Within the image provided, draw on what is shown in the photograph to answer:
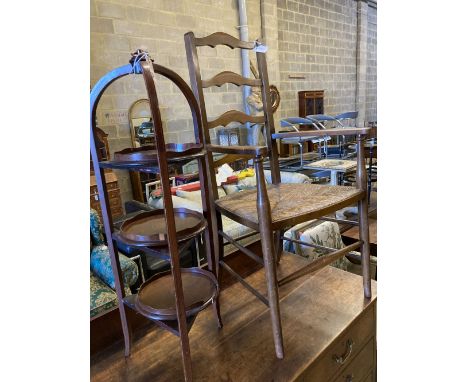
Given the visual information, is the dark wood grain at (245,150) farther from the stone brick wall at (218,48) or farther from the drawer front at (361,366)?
the stone brick wall at (218,48)

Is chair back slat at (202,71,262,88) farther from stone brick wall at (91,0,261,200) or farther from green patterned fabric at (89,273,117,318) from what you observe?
stone brick wall at (91,0,261,200)

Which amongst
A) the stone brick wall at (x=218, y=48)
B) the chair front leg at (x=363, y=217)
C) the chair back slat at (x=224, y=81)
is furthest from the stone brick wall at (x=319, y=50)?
the chair front leg at (x=363, y=217)

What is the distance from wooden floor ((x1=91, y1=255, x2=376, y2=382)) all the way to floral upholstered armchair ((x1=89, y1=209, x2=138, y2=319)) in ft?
1.11

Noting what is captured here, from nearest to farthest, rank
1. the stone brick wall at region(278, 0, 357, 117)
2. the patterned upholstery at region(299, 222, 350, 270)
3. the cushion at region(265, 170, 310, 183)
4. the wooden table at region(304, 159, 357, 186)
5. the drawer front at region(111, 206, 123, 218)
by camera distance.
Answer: the patterned upholstery at region(299, 222, 350, 270)
the wooden table at region(304, 159, 357, 186)
the cushion at region(265, 170, 310, 183)
the drawer front at region(111, 206, 123, 218)
the stone brick wall at region(278, 0, 357, 117)

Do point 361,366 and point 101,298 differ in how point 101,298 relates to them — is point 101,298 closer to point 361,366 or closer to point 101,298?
point 101,298

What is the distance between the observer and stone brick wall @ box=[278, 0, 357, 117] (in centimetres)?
511

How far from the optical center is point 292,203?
38.2 inches

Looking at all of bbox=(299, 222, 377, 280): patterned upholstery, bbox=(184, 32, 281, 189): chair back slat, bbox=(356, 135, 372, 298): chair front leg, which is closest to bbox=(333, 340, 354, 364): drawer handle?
bbox=(356, 135, 372, 298): chair front leg

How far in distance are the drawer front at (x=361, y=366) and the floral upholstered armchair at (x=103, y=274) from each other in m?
0.86

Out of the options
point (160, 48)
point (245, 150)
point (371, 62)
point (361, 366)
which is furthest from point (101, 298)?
point (371, 62)
